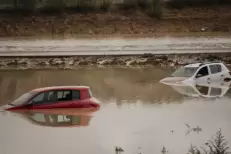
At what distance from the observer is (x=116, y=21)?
8.98 ft

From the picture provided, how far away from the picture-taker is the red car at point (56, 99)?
261 centimetres

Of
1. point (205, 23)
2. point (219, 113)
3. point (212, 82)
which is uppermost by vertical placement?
point (205, 23)

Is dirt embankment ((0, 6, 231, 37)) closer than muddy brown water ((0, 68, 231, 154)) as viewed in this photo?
No

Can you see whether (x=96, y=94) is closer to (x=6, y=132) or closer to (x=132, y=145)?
(x=132, y=145)

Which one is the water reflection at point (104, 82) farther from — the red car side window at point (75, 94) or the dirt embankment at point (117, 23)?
the dirt embankment at point (117, 23)

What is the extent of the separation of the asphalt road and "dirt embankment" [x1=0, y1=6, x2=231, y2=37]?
0.17 feet

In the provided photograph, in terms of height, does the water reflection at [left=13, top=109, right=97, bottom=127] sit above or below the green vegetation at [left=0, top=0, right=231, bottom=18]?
below

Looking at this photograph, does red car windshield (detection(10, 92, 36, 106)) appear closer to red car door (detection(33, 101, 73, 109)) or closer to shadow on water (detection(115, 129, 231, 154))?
red car door (detection(33, 101, 73, 109))

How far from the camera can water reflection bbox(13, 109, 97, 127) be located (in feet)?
8.57

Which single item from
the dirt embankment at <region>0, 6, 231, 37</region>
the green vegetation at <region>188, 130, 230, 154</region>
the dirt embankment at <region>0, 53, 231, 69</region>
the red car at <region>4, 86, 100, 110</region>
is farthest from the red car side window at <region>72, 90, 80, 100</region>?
the green vegetation at <region>188, 130, 230, 154</region>

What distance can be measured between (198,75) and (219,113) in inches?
11.1

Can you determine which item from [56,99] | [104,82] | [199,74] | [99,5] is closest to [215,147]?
[199,74]

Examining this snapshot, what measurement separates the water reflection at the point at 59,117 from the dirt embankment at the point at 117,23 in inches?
19.9

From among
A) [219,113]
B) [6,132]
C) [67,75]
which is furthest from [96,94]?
[219,113]
